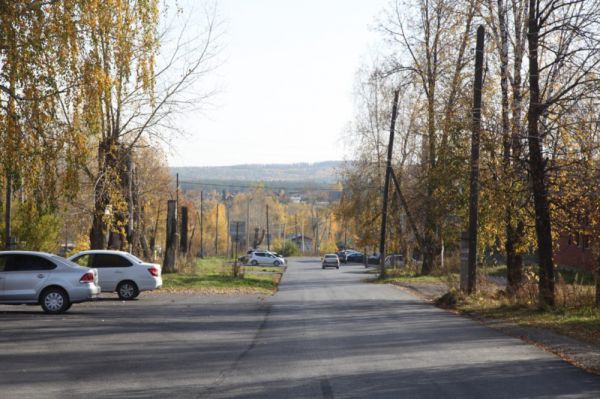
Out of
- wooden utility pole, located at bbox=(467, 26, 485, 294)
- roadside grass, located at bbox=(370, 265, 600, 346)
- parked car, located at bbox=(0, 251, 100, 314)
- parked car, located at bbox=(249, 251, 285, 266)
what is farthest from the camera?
parked car, located at bbox=(249, 251, 285, 266)

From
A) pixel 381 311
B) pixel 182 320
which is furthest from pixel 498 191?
pixel 182 320

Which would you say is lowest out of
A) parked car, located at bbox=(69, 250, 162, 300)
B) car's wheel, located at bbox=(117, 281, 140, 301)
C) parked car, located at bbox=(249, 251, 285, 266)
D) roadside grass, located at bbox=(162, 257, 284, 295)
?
parked car, located at bbox=(249, 251, 285, 266)

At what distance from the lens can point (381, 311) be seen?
25344 millimetres

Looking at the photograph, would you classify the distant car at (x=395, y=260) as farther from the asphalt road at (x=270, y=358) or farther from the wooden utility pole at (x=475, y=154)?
the asphalt road at (x=270, y=358)

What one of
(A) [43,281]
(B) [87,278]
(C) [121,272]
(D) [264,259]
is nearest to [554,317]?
(B) [87,278]

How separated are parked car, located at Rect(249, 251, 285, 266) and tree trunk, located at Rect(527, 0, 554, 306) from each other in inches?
A: 2478

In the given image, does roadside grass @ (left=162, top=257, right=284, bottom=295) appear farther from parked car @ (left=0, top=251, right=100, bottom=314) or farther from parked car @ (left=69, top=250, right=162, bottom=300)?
parked car @ (left=0, top=251, right=100, bottom=314)

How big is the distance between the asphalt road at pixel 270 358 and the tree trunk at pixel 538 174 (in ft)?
9.08

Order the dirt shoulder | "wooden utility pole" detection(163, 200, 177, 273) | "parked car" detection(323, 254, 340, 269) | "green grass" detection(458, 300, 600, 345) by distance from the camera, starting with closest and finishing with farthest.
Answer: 1. the dirt shoulder
2. "green grass" detection(458, 300, 600, 345)
3. "wooden utility pole" detection(163, 200, 177, 273)
4. "parked car" detection(323, 254, 340, 269)

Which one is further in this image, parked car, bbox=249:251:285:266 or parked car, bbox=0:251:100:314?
parked car, bbox=249:251:285:266

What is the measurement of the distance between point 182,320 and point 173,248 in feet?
75.8

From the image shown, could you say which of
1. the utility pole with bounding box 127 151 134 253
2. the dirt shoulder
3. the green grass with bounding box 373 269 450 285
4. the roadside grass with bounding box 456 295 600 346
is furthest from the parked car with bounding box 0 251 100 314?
the green grass with bounding box 373 269 450 285

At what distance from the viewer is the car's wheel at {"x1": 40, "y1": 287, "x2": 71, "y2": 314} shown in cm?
2198

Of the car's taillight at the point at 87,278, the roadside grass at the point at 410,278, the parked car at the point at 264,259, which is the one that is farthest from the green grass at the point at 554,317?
the parked car at the point at 264,259
